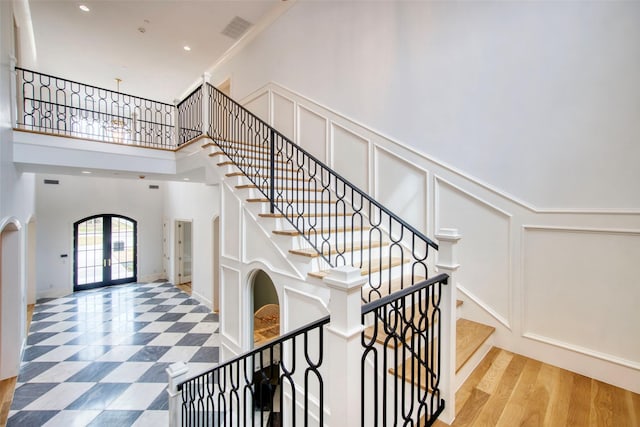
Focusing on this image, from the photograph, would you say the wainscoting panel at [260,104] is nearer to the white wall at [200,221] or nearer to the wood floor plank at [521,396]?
the white wall at [200,221]

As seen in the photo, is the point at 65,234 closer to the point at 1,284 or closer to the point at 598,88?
the point at 1,284

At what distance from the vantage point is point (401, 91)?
336 centimetres

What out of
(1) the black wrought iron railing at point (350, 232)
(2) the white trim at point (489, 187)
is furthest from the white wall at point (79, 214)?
(2) the white trim at point (489, 187)

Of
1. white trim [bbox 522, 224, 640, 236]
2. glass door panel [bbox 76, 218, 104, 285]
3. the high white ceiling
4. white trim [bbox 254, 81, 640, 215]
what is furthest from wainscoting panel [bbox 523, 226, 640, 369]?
glass door panel [bbox 76, 218, 104, 285]

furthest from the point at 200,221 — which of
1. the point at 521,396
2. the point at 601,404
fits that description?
the point at 601,404

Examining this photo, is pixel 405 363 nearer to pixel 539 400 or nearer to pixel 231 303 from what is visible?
pixel 539 400

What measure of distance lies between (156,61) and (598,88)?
324 inches

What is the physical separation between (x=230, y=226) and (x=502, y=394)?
3338 millimetres

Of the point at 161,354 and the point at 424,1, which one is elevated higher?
the point at 424,1

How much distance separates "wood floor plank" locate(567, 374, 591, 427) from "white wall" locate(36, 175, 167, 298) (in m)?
10.9

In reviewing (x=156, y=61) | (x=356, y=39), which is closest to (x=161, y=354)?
(x=356, y=39)

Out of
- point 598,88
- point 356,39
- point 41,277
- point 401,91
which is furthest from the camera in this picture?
point 41,277

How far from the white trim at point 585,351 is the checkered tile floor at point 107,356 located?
140 inches

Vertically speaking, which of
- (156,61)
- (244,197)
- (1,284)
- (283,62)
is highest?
(156,61)
